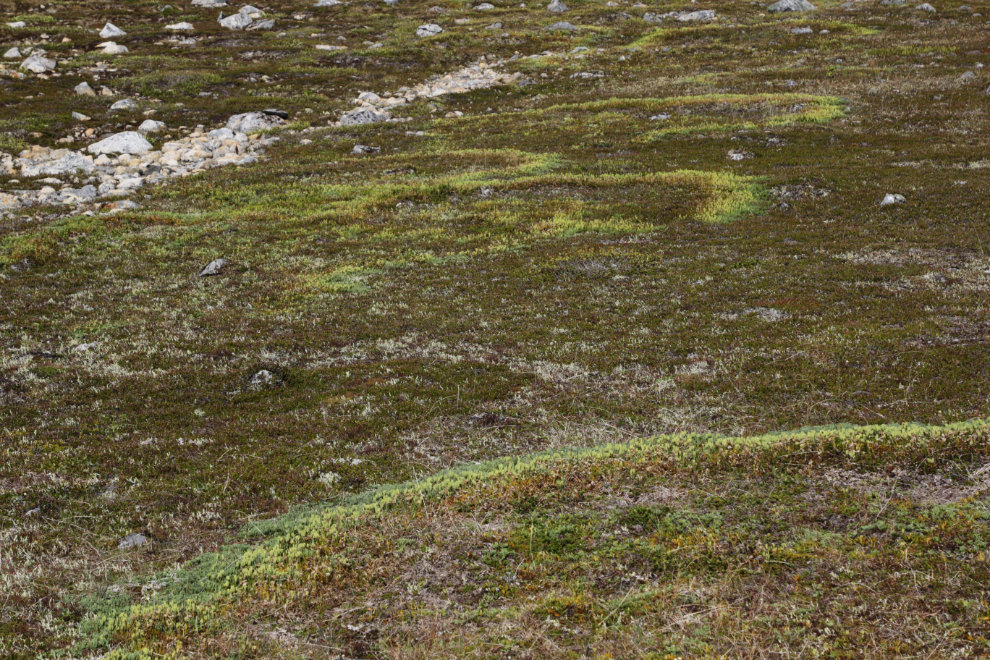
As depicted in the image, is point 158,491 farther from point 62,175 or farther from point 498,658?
point 62,175

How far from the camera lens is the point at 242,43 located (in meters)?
92.1

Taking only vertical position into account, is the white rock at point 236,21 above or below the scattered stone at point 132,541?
above

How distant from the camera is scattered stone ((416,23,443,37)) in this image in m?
Result: 97.3

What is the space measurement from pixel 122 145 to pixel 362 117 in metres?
20.8

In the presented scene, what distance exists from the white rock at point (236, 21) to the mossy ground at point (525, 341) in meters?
53.8

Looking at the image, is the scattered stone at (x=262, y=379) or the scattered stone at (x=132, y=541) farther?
the scattered stone at (x=262, y=379)

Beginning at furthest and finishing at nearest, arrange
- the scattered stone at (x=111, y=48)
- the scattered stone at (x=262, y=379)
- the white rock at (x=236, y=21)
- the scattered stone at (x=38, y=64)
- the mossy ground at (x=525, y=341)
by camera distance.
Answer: the white rock at (x=236, y=21)
the scattered stone at (x=111, y=48)
the scattered stone at (x=38, y=64)
the scattered stone at (x=262, y=379)
the mossy ground at (x=525, y=341)

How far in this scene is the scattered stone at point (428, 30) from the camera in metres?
97.3

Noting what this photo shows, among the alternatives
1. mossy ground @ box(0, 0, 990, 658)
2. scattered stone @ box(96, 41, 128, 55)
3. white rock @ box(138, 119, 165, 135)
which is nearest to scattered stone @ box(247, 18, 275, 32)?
scattered stone @ box(96, 41, 128, 55)

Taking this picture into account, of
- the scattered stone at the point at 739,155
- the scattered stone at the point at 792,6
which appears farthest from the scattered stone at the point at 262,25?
the scattered stone at the point at 739,155

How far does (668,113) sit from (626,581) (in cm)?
5390

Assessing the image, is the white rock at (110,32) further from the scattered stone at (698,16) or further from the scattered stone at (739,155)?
the scattered stone at (739,155)

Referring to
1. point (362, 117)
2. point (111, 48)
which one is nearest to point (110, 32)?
point (111, 48)

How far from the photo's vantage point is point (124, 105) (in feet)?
207
